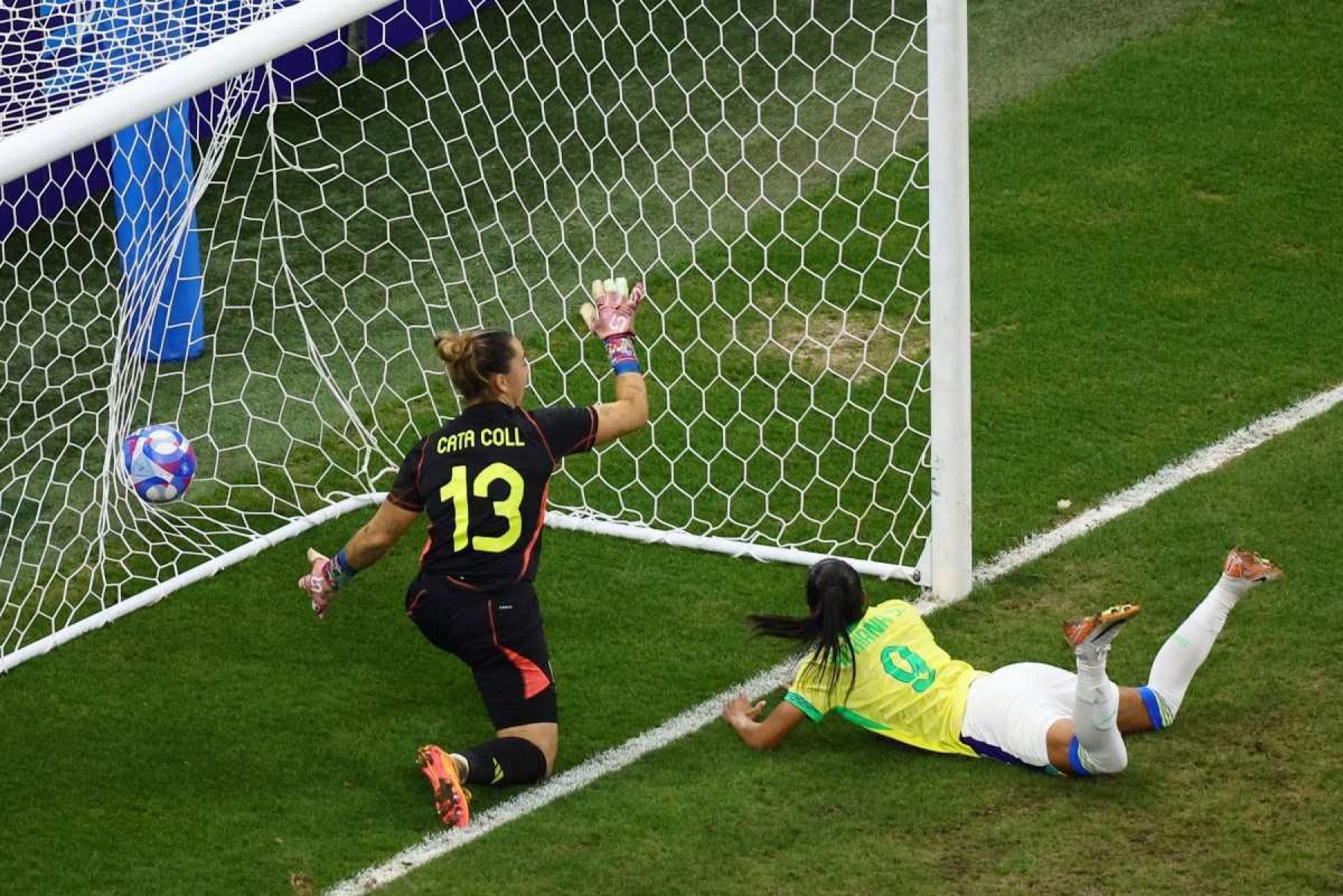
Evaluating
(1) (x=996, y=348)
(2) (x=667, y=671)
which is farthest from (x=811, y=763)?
(1) (x=996, y=348)

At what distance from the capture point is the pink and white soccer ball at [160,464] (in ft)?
22.4

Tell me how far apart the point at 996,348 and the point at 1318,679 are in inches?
100.0

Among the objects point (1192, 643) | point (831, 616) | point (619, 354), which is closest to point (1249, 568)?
point (1192, 643)

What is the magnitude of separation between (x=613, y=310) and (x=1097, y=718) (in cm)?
175

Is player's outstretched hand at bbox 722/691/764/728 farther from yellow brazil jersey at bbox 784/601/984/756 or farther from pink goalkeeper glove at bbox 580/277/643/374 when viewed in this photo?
pink goalkeeper glove at bbox 580/277/643/374

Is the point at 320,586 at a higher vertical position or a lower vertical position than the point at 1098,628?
higher

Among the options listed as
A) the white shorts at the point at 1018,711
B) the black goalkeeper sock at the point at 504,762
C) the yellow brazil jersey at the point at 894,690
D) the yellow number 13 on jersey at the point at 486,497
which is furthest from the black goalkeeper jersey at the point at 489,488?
the white shorts at the point at 1018,711

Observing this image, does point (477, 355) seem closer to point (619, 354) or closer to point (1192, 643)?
point (619, 354)

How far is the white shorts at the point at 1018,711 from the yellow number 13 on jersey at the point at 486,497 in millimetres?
1366

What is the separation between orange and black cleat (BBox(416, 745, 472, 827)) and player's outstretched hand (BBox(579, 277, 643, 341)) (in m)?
1.27

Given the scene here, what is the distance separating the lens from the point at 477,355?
226 inches

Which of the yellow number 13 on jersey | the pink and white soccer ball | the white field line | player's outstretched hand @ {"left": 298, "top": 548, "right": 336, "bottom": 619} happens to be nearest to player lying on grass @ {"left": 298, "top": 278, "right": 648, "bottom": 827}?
the yellow number 13 on jersey

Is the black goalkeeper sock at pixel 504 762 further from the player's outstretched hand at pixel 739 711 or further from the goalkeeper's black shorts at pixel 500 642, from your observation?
the player's outstretched hand at pixel 739 711

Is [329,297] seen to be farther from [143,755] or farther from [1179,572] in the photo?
[1179,572]
